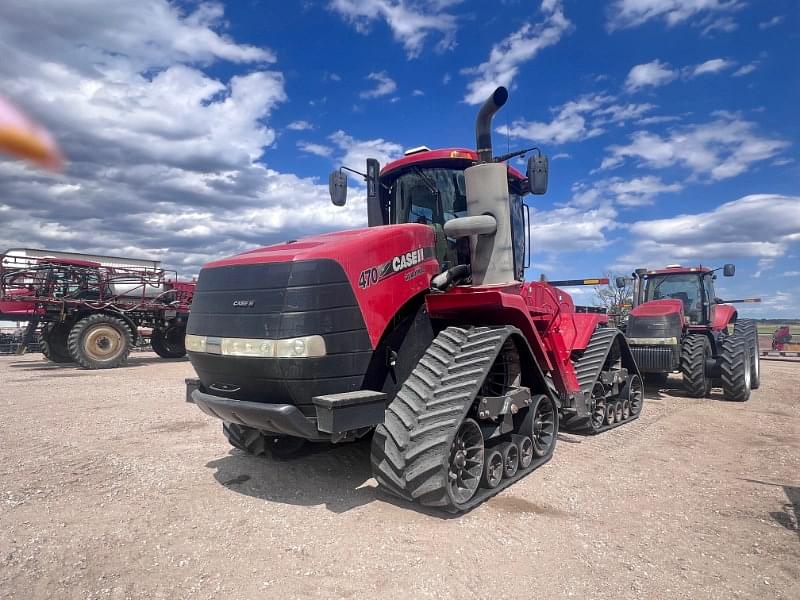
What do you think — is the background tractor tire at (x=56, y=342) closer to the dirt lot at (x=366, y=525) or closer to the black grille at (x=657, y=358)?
the dirt lot at (x=366, y=525)

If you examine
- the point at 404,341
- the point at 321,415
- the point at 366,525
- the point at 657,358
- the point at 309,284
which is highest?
the point at 309,284

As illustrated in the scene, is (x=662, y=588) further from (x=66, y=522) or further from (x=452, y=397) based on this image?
(x=66, y=522)

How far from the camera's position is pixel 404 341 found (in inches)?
167

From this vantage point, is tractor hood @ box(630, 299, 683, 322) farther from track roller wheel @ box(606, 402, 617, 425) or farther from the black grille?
track roller wheel @ box(606, 402, 617, 425)

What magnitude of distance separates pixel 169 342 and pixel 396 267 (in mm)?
14757

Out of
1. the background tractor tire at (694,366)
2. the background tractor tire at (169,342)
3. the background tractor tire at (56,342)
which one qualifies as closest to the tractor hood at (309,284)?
the background tractor tire at (694,366)

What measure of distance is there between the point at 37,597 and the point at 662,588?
329cm

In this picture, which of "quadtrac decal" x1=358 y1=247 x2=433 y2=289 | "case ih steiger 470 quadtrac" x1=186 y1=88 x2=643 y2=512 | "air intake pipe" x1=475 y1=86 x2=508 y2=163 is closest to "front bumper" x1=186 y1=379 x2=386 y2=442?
"case ih steiger 470 quadtrac" x1=186 y1=88 x2=643 y2=512

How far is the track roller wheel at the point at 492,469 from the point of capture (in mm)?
4156

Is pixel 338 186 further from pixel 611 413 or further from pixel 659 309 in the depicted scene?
pixel 659 309

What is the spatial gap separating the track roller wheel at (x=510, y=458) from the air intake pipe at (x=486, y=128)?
2.57 meters

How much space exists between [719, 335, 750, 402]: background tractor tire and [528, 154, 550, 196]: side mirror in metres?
6.07

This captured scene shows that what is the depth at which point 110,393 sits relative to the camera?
952 centimetres

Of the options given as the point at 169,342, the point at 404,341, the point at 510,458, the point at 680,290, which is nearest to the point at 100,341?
the point at 169,342
